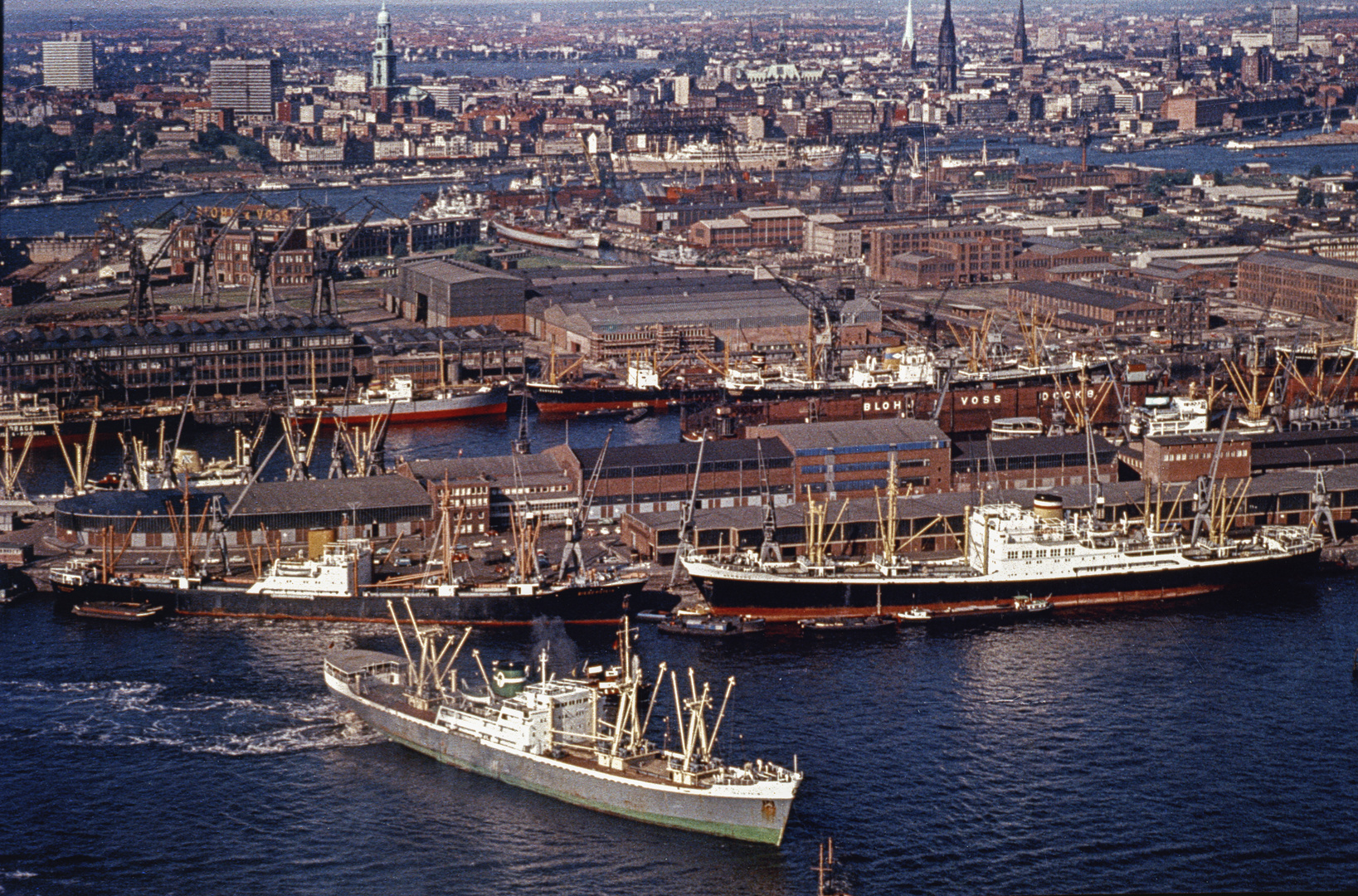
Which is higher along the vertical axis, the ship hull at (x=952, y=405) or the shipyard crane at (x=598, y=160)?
the shipyard crane at (x=598, y=160)

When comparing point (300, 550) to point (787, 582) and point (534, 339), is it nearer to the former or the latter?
point (787, 582)

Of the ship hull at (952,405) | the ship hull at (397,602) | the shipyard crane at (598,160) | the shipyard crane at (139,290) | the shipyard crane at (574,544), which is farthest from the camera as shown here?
the shipyard crane at (598,160)

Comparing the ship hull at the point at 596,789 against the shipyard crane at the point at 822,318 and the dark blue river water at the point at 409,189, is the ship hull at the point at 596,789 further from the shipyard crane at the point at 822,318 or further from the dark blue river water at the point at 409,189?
the dark blue river water at the point at 409,189

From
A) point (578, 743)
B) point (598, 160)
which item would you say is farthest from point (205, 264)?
point (598, 160)

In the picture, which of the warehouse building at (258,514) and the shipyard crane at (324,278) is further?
the shipyard crane at (324,278)

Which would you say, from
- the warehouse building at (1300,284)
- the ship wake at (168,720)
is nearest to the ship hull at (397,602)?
the ship wake at (168,720)

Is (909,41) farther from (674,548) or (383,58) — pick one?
(674,548)

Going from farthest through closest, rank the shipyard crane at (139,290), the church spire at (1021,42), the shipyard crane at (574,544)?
the church spire at (1021,42) < the shipyard crane at (139,290) < the shipyard crane at (574,544)
